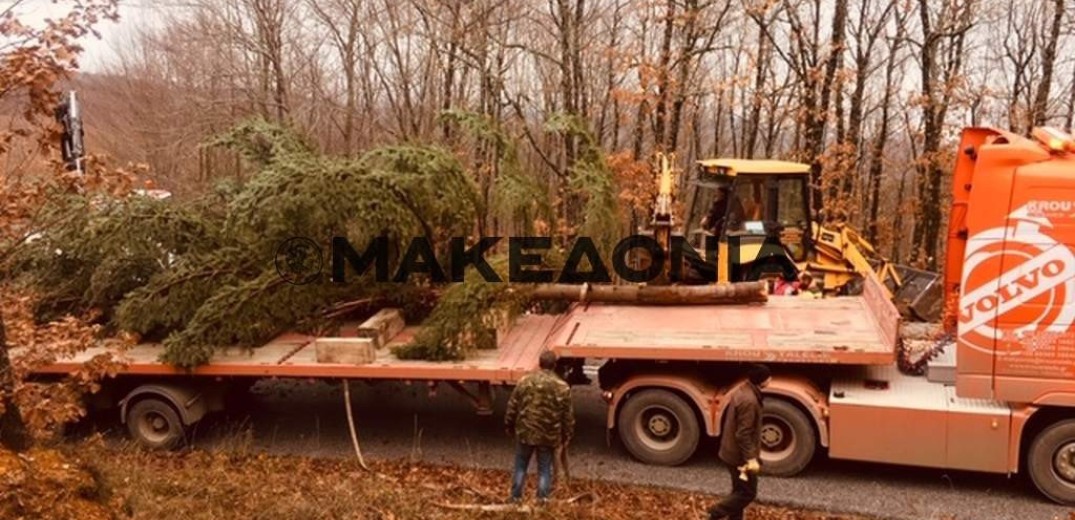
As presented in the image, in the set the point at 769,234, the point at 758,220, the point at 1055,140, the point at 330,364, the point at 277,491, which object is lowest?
the point at 277,491

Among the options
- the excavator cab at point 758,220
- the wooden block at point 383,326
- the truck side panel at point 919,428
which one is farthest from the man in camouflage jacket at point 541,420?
the excavator cab at point 758,220

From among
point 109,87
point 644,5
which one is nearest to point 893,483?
point 644,5

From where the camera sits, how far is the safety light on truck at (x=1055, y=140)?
266 inches

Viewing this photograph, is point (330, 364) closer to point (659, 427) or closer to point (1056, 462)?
point (659, 427)

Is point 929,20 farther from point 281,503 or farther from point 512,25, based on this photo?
point 281,503

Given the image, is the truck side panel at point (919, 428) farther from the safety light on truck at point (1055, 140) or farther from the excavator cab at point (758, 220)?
the excavator cab at point (758, 220)

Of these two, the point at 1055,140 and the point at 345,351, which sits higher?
the point at 1055,140

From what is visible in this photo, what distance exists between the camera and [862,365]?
24.9ft

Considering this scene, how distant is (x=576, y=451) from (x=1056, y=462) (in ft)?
14.1

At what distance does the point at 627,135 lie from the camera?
28406mm

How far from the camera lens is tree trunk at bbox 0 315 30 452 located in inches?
197

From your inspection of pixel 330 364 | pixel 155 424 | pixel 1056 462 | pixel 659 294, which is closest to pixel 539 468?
pixel 330 364

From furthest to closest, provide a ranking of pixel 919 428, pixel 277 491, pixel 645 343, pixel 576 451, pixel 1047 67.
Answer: pixel 1047 67 → pixel 576 451 → pixel 645 343 → pixel 919 428 → pixel 277 491

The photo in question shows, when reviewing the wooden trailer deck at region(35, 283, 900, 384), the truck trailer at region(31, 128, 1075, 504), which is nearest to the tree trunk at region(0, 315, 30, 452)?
the truck trailer at region(31, 128, 1075, 504)
